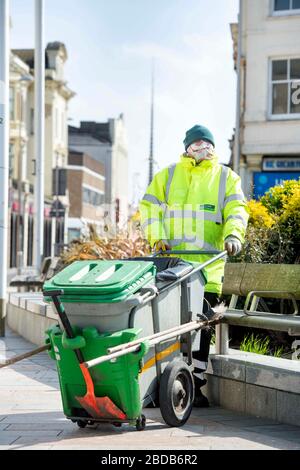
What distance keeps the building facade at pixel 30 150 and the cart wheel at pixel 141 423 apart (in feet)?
141

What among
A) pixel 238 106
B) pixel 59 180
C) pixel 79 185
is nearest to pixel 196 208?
pixel 238 106

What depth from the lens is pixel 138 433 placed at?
6090mm

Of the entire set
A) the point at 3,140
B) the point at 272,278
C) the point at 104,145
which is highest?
the point at 104,145

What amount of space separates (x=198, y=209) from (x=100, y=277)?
1.37 metres

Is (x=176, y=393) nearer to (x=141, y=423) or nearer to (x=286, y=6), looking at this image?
(x=141, y=423)

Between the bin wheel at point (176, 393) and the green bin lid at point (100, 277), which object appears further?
the bin wheel at point (176, 393)

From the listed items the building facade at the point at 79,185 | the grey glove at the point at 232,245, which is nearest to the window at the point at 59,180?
the building facade at the point at 79,185

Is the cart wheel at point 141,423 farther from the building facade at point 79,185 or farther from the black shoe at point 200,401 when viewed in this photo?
the building facade at point 79,185

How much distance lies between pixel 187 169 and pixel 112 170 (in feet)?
333

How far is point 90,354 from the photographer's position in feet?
19.3

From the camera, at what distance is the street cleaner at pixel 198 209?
23.2 feet

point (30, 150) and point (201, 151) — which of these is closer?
point (201, 151)

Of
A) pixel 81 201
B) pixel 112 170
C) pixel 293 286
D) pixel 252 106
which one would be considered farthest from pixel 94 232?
pixel 112 170

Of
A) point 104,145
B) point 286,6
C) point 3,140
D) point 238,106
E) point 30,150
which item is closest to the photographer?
point 3,140
